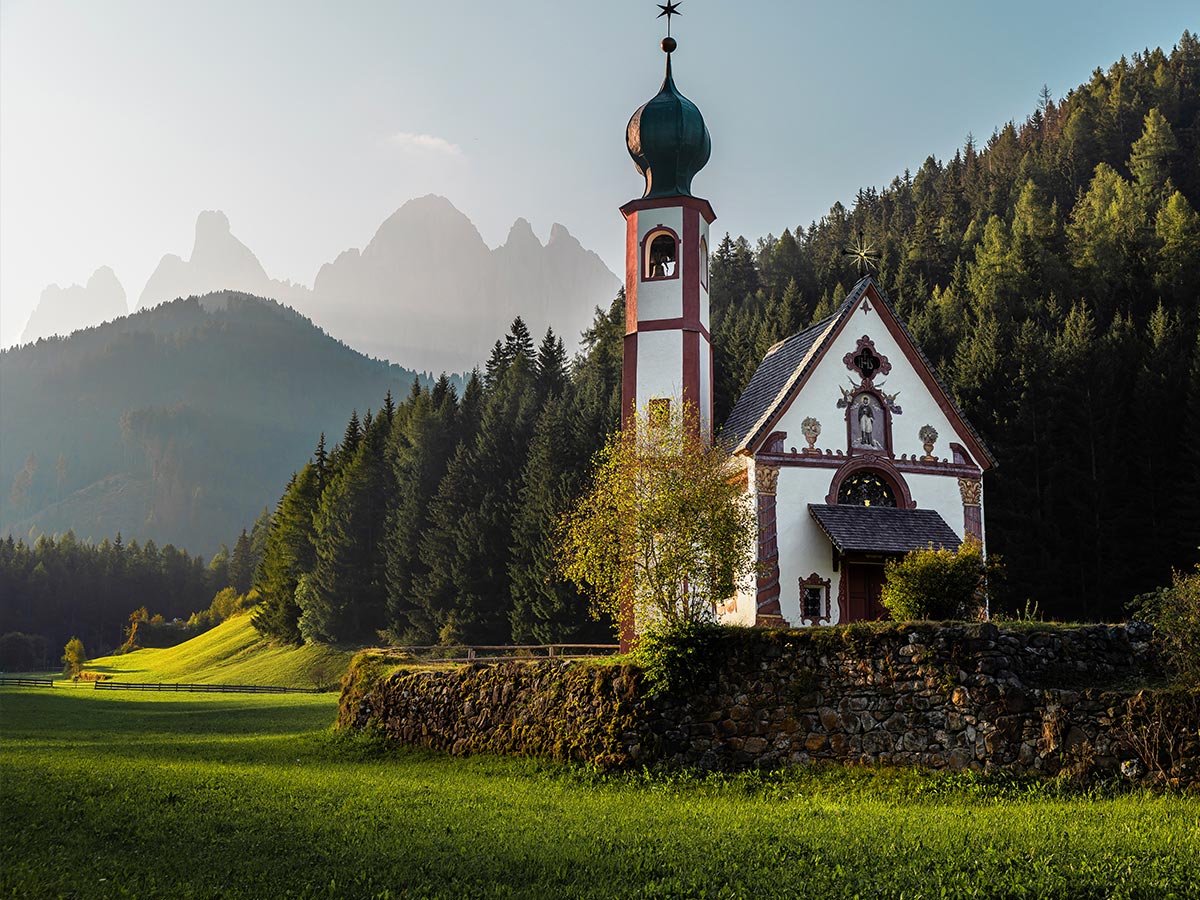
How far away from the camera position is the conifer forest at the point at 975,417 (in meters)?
46.3

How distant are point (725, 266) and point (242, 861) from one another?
104019mm

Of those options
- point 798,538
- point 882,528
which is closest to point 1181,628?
point 882,528

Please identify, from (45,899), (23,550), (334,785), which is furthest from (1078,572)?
(23,550)

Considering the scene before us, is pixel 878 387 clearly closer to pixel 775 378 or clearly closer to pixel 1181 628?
pixel 775 378

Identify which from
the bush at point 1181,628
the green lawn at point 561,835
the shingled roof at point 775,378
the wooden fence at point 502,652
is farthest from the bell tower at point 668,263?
the bush at point 1181,628

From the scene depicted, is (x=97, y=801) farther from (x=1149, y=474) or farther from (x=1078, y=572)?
(x=1149, y=474)

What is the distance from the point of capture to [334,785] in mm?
18125

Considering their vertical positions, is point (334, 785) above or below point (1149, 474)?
below

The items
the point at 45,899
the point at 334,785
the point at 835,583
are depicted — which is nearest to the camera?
the point at 45,899

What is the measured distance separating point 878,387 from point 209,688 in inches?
1840

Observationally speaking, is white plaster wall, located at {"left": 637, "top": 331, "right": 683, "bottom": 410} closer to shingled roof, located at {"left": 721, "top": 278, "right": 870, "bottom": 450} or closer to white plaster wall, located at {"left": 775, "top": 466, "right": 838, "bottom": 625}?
shingled roof, located at {"left": 721, "top": 278, "right": 870, "bottom": 450}

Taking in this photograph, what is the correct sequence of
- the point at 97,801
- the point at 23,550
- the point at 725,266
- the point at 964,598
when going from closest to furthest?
the point at 97,801 → the point at 964,598 → the point at 725,266 → the point at 23,550

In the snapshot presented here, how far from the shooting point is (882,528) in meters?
32.0

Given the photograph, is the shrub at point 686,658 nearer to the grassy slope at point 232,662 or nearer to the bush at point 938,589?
the bush at point 938,589
